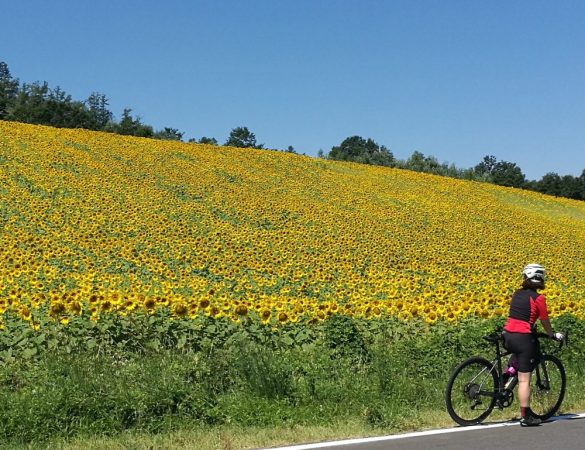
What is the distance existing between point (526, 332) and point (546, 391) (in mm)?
→ 963

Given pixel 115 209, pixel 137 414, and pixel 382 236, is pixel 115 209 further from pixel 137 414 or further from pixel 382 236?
pixel 137 414

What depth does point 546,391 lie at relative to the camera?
315 inches

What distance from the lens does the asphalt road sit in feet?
21.3

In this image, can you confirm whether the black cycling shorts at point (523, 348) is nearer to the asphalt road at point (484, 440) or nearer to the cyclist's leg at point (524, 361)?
the cyclist's leg at point (524, 361)

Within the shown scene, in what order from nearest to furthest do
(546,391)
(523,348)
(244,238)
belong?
(523,348) → (546,391) → (244,238)

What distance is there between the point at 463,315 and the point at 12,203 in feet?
50.3

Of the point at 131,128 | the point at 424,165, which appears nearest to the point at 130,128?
the point at 131,128

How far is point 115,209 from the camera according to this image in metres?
22.8

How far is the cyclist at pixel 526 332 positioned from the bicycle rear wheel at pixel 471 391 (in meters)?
0.33

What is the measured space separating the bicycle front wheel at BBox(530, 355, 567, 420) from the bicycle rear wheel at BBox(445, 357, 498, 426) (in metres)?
0.60

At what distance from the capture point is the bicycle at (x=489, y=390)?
751 cm

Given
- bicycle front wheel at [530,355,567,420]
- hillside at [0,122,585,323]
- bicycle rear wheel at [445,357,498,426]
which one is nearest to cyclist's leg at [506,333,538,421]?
bicycle rear wheel at [445,357,498,426]

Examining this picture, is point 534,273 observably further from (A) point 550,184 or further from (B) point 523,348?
(A) point 550,184

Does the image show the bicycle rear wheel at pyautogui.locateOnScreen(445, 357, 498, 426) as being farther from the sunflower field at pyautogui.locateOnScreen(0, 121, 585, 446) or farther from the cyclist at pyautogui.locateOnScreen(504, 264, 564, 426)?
the sunflower field at pyautogui.locateOnScreen(0, 121, 585, 446)
